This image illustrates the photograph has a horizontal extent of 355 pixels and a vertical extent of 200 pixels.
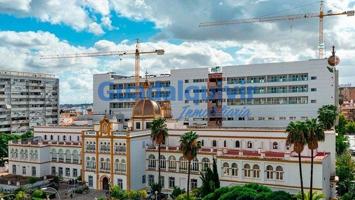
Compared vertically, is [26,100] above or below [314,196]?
above

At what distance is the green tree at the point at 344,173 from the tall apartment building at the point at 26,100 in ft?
372

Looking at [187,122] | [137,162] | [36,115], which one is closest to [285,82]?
[187,122]

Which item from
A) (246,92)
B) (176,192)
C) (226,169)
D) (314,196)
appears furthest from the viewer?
(246,92)

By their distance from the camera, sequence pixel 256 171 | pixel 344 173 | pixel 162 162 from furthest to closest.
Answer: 1. pixel 162 162
2. pixel 344 173
3. pixel 256 171

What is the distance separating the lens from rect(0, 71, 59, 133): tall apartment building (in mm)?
137000

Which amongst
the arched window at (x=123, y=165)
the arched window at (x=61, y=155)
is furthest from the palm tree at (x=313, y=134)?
the arched window at (x=61, y=155)

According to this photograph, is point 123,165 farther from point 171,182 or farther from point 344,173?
point 344,173

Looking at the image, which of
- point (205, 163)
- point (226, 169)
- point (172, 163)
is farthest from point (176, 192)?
point (226, 169)

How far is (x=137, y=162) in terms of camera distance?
70.7 meters

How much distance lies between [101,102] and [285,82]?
61794 mm

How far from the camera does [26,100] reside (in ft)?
482

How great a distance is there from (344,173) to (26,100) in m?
120

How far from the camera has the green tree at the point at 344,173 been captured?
2566 inches

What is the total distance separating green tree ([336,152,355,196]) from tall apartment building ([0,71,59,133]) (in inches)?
4461
